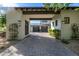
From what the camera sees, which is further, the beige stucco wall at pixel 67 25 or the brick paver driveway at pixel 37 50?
the beige stucco wall at pixel 67 25

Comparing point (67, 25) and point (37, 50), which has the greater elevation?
point (67, 25)

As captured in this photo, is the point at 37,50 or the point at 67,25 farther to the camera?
the point at 67,25

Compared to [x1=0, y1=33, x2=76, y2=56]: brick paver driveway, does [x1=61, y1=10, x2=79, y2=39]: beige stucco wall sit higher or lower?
higher

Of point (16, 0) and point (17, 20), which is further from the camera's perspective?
point (17, 20)

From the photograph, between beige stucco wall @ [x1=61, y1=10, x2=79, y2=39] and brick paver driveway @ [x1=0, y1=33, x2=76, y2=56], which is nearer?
brick paver driveway @ [x1=0, y1=33, x2=76, y2=56]

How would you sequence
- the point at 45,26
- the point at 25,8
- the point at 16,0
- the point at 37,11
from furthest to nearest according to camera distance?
the point at 45,26, the point at 37,11, the point at 25,8, the point at 16,0

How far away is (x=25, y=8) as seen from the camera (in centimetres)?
1622

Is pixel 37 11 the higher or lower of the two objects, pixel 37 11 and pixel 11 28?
the higher

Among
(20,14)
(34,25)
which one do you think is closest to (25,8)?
(20,14)

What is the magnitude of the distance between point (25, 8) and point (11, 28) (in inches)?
94.9

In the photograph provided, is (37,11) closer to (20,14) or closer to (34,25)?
(20,14)

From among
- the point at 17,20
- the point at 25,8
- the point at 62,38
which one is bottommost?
the point at 62,38

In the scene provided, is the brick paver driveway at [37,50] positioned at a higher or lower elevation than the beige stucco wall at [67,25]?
lower

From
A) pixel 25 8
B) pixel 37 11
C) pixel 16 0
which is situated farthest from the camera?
pixel 37 11
